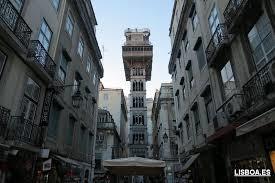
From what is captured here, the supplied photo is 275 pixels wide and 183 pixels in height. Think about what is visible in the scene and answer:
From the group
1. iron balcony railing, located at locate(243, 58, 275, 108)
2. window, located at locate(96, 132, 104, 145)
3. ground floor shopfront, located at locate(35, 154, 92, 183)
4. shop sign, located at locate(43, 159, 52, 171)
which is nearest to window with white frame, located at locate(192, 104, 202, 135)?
iron balcony railing, located at locate(243, 58, 275, 108)

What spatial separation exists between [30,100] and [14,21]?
360 cm

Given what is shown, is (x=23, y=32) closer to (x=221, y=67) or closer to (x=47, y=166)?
(x=47, y=166)

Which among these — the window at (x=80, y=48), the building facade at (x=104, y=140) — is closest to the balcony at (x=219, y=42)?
the window at (x=80, y=48)

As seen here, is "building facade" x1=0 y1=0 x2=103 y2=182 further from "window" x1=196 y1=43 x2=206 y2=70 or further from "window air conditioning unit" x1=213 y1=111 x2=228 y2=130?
"window" x1=196 y1=43 x2=206 y2=70

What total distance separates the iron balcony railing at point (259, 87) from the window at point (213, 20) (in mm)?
4888

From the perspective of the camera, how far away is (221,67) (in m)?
11.1

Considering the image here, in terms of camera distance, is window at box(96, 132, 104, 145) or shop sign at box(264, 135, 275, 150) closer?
shop sign at box(264, 135, 275, 150)

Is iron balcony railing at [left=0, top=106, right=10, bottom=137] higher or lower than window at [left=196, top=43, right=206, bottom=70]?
lower

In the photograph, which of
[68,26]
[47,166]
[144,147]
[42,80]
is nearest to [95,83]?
[68,26]

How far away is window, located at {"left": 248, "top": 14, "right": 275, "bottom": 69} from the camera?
7.33 m

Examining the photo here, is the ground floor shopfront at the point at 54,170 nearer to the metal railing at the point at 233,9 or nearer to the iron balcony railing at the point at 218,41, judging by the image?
the iron balcony railing at the point at 218,41

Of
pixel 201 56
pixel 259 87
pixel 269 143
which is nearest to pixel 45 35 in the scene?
pixel 201 56

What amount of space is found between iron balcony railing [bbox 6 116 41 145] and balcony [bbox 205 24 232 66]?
29.3 ft

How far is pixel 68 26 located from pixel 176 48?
10884 mm
